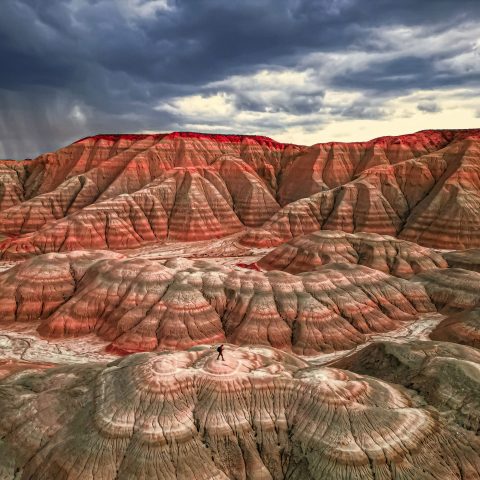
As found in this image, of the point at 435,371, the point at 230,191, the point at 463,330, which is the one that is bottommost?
the point at 230,191

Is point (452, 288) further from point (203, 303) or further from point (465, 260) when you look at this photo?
point (203, 303)

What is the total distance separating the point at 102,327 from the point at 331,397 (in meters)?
→ 28.8

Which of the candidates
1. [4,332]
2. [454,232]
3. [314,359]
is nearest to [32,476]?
[314,359]

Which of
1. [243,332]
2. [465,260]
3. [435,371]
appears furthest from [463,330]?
[465,260]

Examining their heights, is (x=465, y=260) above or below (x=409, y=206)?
below

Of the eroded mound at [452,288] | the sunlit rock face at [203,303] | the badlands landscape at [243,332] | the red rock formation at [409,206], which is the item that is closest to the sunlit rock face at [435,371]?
the badlands landscape at [243,332]

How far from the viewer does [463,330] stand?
3619 centimetres

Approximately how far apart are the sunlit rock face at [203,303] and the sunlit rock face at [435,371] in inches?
374

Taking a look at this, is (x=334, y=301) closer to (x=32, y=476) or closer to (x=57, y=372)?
(x=57, y=372)

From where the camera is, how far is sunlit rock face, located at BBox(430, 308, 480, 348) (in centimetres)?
3512

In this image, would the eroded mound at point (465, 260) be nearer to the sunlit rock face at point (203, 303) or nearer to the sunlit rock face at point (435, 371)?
the sunlit rock face at point (203, 303)

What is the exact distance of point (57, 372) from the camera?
84.7ft

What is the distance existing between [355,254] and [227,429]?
47732mm

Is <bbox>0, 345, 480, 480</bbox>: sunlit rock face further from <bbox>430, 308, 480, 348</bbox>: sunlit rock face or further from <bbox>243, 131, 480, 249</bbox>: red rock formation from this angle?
<bbox>243, 131, 480, 249</bbox>: red rock formation
